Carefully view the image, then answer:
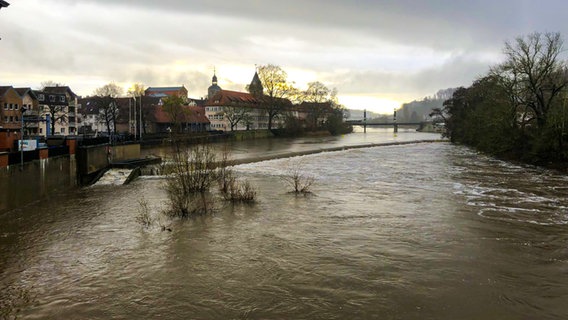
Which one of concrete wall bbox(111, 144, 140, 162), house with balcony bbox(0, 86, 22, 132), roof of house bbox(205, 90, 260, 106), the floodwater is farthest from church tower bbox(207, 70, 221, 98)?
the floodwater

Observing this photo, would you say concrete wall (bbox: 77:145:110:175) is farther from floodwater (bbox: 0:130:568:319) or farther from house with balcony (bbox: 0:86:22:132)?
house with balcony (bbox: 0:86:22:132)

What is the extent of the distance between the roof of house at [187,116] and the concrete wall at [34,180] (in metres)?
61.2

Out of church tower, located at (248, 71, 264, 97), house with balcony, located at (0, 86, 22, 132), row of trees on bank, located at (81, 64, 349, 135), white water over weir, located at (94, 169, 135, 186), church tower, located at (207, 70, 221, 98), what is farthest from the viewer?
church tower, located at (207, 70, 221, 98)

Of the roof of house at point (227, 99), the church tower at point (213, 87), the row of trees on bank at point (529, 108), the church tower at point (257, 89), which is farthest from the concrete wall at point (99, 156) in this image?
the church tower at point (213, 87)

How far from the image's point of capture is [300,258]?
1279cm

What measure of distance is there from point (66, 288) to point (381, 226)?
10.4 meters

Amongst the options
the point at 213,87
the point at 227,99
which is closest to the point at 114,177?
the point at 227,99

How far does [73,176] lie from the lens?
1171 inches

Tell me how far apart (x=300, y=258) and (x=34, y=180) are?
56.5ft

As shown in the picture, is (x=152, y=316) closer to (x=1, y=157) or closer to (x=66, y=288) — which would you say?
(x=66, y=288)

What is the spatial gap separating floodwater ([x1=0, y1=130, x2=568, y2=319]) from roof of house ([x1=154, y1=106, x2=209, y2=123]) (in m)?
72.6

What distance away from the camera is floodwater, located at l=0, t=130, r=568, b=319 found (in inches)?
382

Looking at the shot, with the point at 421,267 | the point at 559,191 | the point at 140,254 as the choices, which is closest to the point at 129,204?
the point at 140,254

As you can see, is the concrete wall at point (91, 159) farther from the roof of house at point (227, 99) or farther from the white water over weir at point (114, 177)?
the roof of house at point (227, 99)
